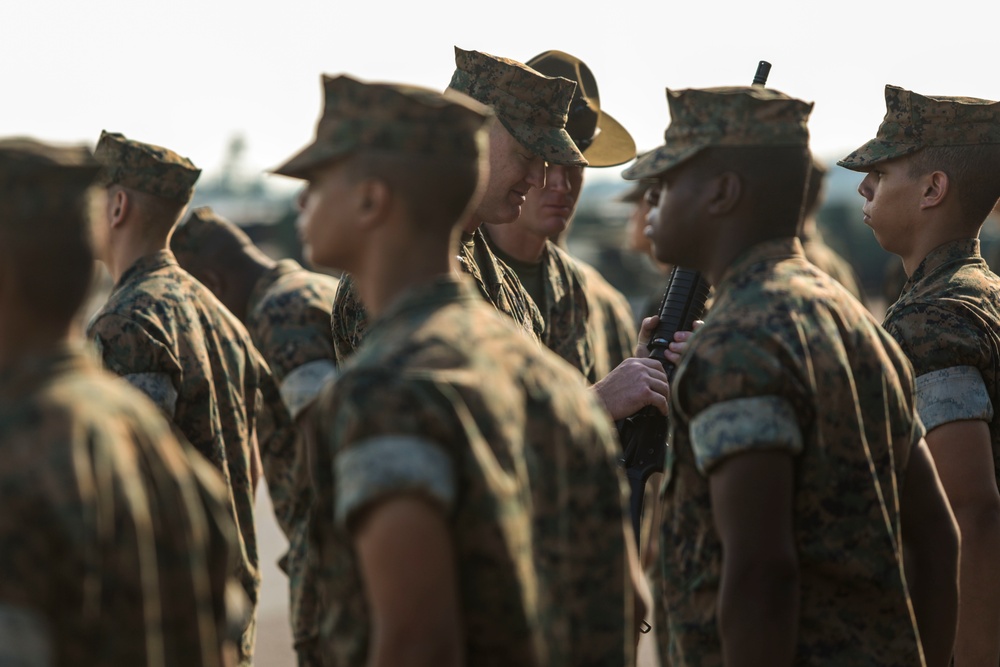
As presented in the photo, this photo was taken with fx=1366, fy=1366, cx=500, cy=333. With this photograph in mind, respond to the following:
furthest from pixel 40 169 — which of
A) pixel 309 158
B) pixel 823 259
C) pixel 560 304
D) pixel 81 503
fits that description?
pixel 823 259

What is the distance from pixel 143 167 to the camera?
5258mm

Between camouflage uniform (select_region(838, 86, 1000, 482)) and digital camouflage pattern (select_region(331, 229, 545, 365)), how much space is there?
1281 millimetres

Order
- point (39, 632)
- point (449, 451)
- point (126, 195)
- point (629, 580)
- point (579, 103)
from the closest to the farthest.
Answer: point (39, 632), point (449, 451), point (629, 580), point (126, 195), point (579, 103)

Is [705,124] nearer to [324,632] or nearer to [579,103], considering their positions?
[324,632]

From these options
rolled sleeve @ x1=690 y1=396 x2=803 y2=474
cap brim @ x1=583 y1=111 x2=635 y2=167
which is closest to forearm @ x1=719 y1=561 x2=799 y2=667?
rolled sleeve @ x1=690 y1=396 x2=803 y2=474

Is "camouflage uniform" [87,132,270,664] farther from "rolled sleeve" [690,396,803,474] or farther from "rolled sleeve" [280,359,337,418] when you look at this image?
"rolled sleeve" [690,396,803,474]

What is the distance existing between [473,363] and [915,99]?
2.93 meters

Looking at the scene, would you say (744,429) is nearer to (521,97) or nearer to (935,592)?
(935,592)

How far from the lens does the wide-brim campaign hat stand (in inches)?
248

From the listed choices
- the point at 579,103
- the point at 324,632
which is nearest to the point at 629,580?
the point at 324,632

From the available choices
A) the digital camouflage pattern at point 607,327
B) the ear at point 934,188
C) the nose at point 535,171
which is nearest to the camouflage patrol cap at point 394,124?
the nose at point 535,171

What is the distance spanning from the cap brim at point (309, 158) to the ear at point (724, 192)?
3.66ft

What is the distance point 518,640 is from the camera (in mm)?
2469

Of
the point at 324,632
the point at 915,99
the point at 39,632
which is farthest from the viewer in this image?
the point at 915,99
